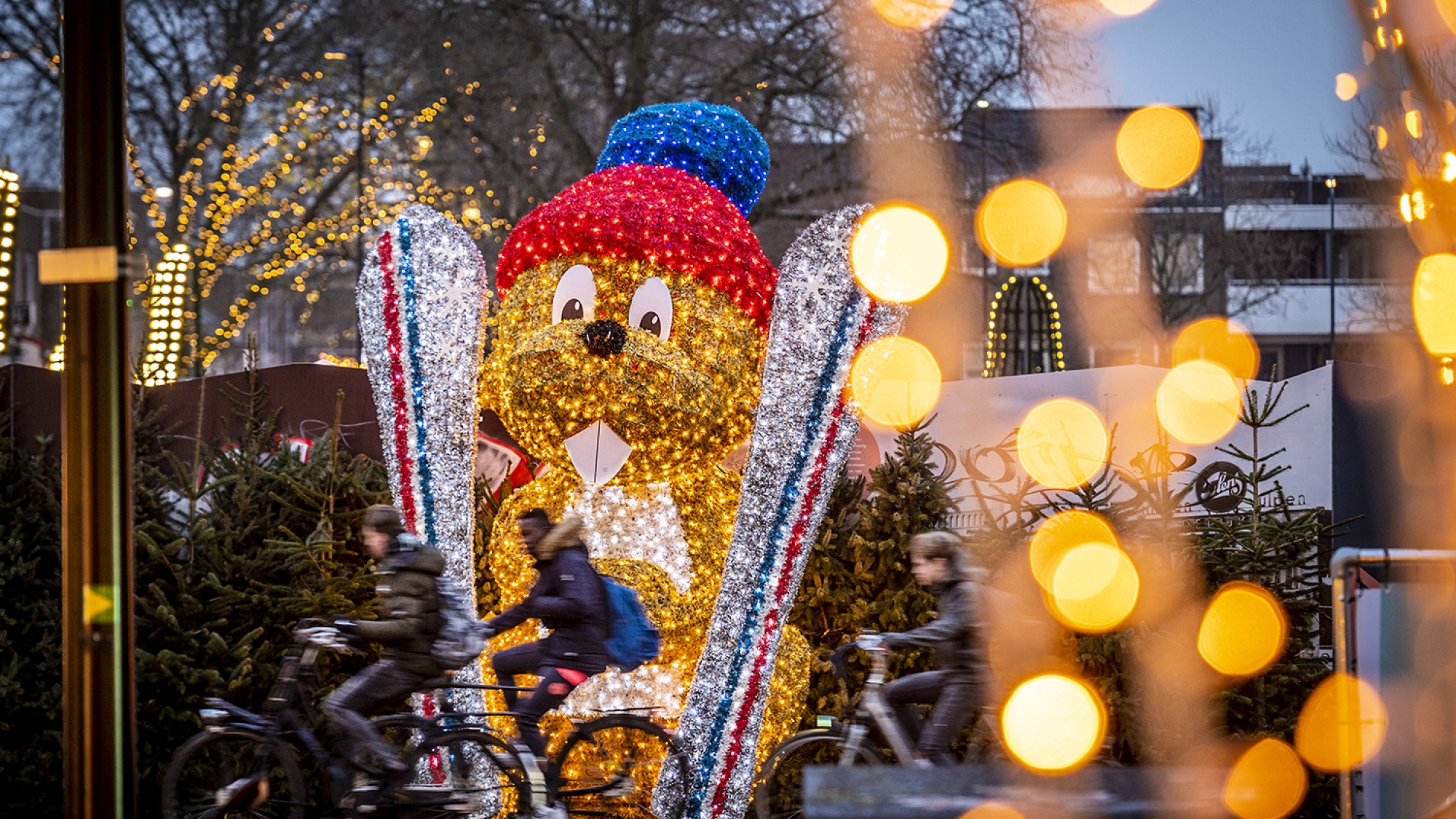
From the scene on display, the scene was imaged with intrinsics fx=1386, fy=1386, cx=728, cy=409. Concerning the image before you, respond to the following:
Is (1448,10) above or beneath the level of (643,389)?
above

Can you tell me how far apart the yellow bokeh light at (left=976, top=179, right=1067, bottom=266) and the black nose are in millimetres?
15078

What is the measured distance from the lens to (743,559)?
6703mm

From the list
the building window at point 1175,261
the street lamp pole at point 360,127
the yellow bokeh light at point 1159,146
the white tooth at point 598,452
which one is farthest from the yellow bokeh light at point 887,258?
the yellow bokeh light at point 1159,146

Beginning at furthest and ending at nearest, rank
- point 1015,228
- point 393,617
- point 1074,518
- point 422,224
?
1. point 1015,228
2. point 1074,518
3. point 422,224
4. point 393,617

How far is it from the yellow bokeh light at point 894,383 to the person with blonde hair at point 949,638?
3.13 feet

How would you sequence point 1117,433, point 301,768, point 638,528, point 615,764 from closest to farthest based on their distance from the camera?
point 301,768
point 615,764
point 638,528
point 1117,433

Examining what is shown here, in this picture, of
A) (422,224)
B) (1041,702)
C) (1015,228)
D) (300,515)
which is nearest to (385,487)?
(300,515)

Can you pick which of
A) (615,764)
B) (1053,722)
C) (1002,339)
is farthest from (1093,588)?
(1002,339)

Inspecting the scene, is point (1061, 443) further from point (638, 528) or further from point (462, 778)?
point (462, 778)

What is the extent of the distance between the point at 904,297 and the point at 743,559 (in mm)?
1517

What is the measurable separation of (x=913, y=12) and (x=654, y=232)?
33.2ft

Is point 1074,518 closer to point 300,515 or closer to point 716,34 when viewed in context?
point 300,515

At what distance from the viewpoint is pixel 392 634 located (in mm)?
6004

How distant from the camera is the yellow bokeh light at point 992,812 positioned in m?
A: 3.00
